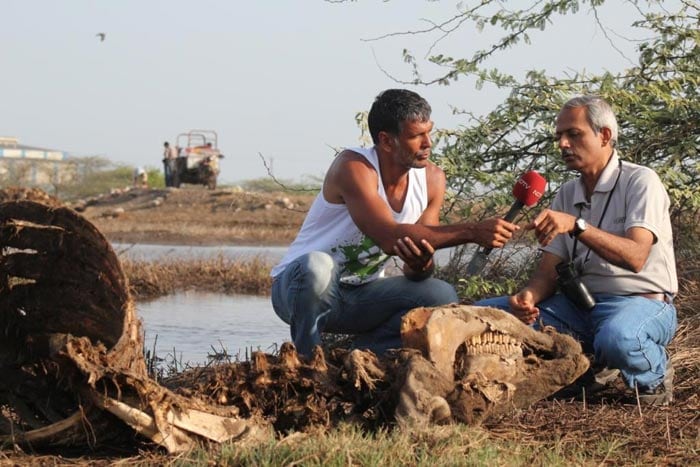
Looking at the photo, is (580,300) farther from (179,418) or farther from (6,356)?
(6,356)

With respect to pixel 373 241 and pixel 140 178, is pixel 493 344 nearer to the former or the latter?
pixel 373 241

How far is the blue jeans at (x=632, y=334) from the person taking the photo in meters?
5.52

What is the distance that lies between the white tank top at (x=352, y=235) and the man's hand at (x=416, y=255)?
22 centimetres

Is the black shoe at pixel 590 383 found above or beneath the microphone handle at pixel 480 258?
beneath

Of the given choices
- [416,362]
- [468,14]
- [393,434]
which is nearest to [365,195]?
[416,362]

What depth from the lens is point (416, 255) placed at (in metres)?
5.63

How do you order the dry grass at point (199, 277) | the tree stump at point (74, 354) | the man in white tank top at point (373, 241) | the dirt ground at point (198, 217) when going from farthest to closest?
1. the dirt ground at point (198, 217)
2. the dry grass at point (199, 277)
3. the man in white tank top at point (373, 241)
4. the tree stump at point (74, 354)

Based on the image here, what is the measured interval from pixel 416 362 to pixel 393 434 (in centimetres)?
37

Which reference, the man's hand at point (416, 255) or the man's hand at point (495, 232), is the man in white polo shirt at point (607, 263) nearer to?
the man's hand at point (495, 232)

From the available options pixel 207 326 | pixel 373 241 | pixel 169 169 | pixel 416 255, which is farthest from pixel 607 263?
pixel 169 169

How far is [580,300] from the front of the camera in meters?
5.89

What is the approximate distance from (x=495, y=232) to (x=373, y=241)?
0.76m

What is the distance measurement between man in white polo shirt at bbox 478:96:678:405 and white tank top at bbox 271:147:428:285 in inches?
24.5

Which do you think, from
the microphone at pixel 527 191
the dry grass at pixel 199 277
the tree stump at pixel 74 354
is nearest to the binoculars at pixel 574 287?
the microphone at pixel 527 191
